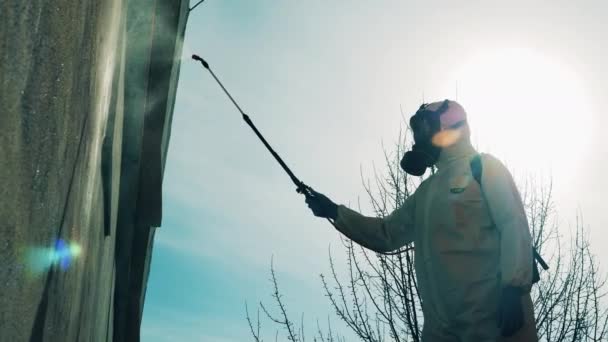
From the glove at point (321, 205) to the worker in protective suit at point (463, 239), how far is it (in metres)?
0.59

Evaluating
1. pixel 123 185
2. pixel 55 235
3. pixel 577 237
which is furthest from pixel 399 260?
pixel 55 235

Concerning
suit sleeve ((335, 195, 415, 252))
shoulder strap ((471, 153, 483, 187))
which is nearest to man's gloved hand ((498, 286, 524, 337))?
shoulder strap ((471, 153, 483, 187))

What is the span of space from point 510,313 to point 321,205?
1821mm

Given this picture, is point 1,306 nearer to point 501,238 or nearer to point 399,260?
point 501,238

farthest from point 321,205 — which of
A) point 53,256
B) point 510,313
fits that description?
point 53,256

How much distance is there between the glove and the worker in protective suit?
23.4 inches

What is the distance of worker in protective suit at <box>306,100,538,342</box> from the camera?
10.6ft

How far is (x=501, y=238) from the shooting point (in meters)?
3.42

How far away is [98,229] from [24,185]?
6.27 ft

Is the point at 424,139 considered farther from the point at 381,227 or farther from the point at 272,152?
the point at 272,152

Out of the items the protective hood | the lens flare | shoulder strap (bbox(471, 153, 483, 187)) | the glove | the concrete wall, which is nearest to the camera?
the concrete wall

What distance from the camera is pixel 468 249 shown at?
3.48m

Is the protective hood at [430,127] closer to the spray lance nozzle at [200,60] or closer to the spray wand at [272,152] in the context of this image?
the spray wand at [272,152]

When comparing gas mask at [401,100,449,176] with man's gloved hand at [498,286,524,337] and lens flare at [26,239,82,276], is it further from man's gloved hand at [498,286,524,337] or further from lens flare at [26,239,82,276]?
lens flare at [26,239,82,276]
